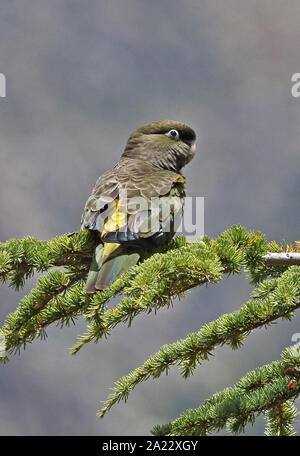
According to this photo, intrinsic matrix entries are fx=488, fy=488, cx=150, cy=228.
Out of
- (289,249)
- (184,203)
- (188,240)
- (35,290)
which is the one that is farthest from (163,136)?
(35,290)

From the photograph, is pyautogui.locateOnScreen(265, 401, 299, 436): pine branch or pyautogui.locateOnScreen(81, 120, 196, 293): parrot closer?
pyautogui.locateOnScreen(265, 401, 299, 436): pine branch

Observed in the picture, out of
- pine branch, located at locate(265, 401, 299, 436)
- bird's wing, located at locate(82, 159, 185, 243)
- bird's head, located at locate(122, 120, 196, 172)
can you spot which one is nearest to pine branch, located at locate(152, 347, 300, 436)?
pine branch, located at locate(265, 401, 299, 436)

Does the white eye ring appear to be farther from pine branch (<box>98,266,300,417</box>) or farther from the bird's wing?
pine branch (<box>98,266,300,417</box>)

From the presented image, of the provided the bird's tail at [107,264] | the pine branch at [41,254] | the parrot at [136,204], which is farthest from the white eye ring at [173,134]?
the bird's tail at [107,264]

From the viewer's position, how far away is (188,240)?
144 inches

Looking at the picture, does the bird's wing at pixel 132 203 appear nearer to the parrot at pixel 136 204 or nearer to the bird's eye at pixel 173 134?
the parrot at pixel 136 204

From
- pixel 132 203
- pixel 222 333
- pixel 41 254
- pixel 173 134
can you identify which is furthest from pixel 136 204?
pixel 173 134

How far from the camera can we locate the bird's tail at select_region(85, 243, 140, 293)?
3016mm

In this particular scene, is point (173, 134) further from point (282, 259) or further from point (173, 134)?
point (282, 259)

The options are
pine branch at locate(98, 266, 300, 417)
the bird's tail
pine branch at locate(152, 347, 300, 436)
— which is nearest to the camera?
pine branch at locate(152, 347, 300, 436)

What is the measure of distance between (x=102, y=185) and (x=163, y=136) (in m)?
1.34

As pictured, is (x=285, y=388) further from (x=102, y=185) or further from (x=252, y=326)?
(x=102, y=185)

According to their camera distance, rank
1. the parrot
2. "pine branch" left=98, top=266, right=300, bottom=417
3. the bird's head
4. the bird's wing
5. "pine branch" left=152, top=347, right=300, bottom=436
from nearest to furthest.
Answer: "pine branch" left=152, top=347, right=300, bottom=436
"pine branch" left=98, top=266, right=300, bottom=417
the parrot
the bird's wing
the bird's head

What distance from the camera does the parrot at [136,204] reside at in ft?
10.6
